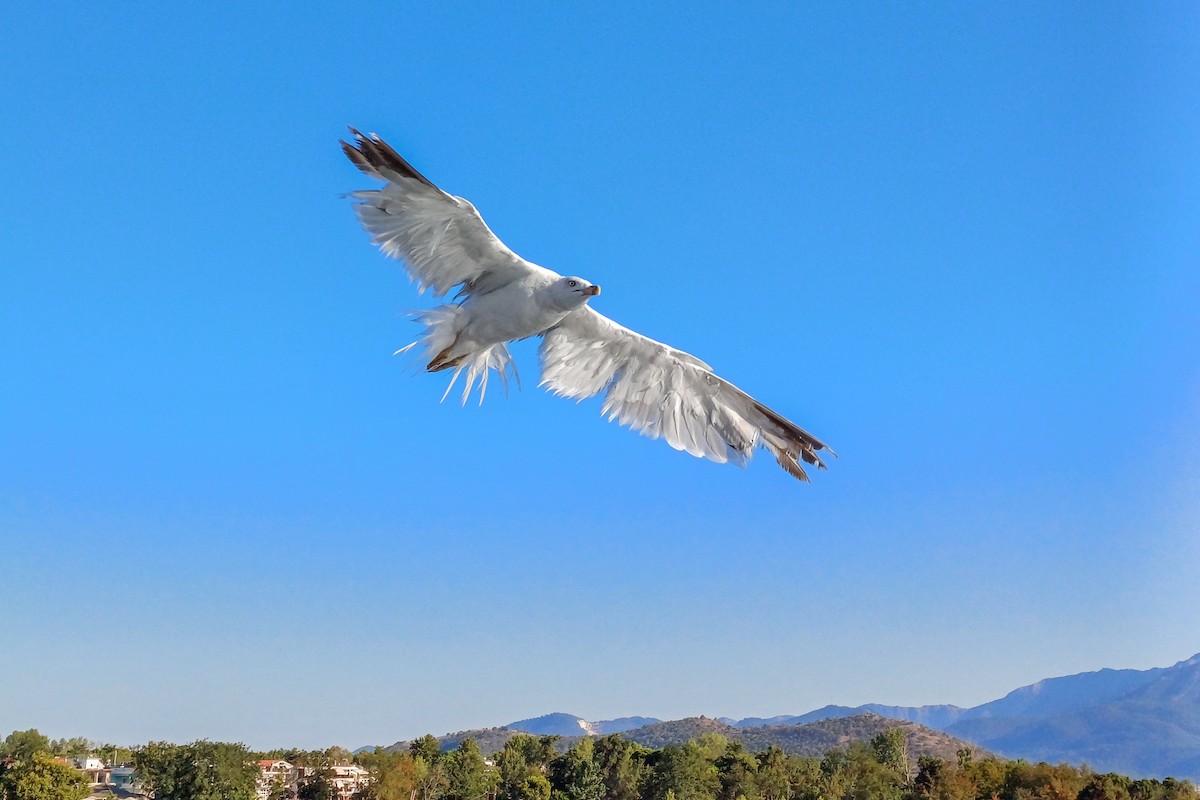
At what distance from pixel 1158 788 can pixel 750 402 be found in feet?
221

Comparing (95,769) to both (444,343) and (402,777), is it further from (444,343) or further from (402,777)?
(444,343)

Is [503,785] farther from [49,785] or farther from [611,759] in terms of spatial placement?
[49,785]

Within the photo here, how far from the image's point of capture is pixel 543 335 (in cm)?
1511

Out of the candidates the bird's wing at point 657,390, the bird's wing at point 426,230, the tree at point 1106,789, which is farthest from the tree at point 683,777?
the bird's wing at point 426,230

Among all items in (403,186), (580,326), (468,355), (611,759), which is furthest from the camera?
(611,759)

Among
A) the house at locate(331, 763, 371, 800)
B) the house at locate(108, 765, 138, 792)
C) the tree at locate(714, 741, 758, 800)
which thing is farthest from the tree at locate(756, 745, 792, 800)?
the house at locate(108, 765, 138, 792)

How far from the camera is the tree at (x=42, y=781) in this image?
218 feet

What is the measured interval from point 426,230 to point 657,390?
3.90 m

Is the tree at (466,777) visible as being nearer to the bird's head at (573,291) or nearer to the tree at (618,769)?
the tree at (618,769)

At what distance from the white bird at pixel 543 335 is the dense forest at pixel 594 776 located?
5891cm

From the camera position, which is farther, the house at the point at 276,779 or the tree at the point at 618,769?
the tree at the point at 618,769

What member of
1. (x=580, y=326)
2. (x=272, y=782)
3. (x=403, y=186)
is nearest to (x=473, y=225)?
(x=403, y=186)

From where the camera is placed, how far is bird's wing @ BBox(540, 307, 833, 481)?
14773mm

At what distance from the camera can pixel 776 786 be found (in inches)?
3179
